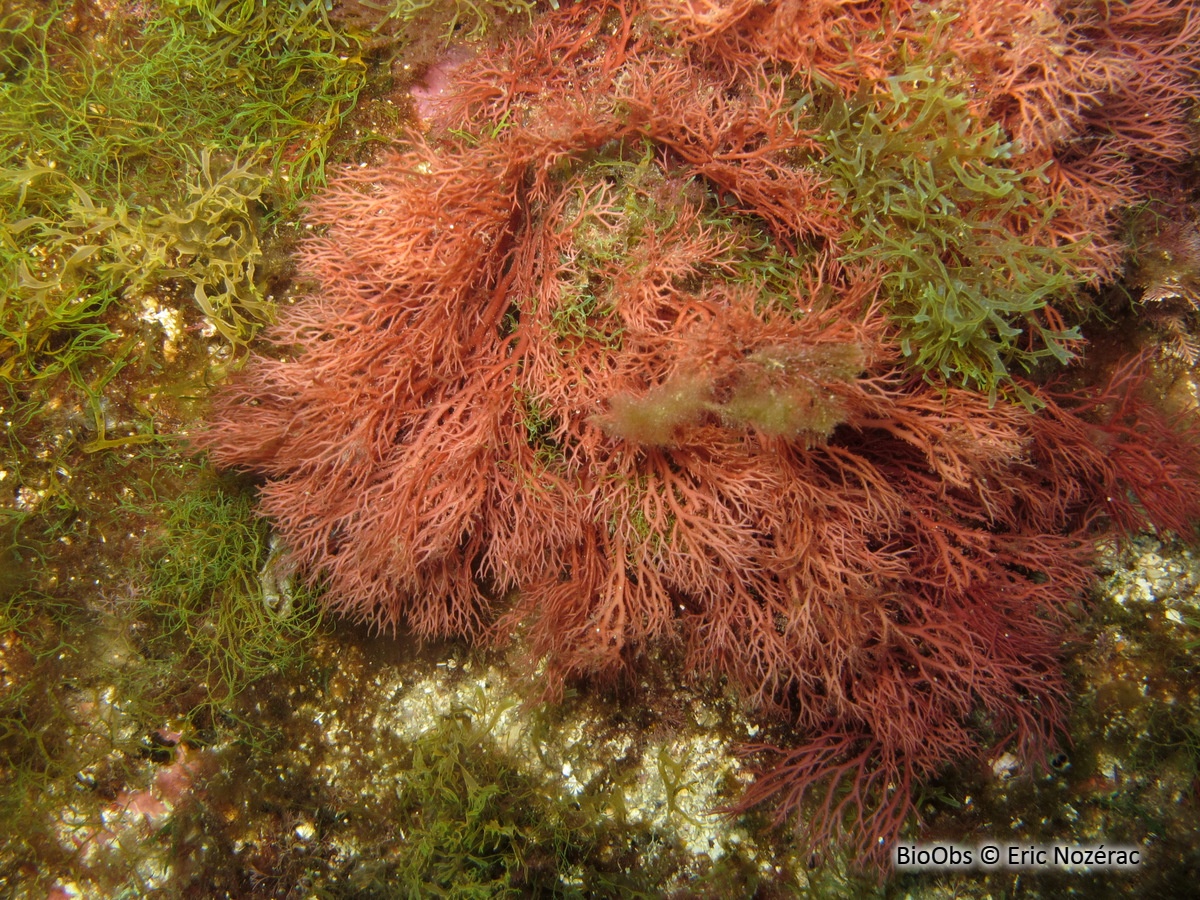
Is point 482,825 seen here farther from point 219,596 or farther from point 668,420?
point 668,420

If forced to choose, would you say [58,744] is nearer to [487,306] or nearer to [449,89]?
[487,306]

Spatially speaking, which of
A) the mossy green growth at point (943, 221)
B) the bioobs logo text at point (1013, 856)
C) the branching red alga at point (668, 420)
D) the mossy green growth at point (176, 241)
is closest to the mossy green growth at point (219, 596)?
the branching red alga at point (668, 420)

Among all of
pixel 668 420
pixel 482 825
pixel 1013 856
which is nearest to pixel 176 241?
pixel 668 420

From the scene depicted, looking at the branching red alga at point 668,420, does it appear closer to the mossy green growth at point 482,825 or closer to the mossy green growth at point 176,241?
the mossy green growth at point 176,241

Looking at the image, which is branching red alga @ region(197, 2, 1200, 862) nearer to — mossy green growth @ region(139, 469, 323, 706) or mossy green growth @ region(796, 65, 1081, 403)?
mossy green growth @ region(796, 65, 1081, 403)

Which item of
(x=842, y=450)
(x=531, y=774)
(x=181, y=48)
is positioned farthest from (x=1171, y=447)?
(x=181, y=48)

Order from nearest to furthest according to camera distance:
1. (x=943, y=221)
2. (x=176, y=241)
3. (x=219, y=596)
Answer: (x=943, y=221), (x=176, y=241), (x=219, y=596)

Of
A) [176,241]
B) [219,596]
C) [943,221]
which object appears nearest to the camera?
[943,221]
